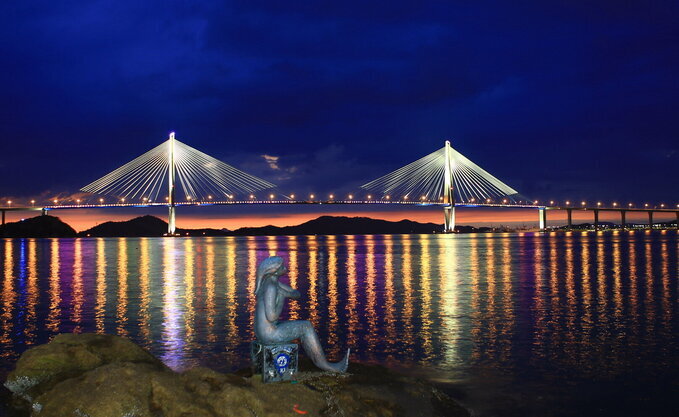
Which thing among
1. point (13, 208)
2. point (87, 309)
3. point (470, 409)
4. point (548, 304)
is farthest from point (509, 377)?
point (13, 208)

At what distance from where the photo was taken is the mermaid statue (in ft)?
21.2

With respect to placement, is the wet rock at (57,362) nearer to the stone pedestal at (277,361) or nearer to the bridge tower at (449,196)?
the stone pedestal at (277,361)

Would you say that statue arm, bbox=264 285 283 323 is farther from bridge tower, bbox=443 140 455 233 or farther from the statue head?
bridge tower, bbox=443 140 455 233

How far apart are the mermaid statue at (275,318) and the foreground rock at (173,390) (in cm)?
37

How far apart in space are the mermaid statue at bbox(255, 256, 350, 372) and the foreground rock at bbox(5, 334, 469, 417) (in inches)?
14.8

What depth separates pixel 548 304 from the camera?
16.0 metres

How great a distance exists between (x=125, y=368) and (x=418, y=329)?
7.50 meters

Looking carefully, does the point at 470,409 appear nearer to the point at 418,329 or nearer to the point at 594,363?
the point at 594,363

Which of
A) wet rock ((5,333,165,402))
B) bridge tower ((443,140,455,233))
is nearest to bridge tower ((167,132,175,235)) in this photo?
bridge tower ((443,140,455,233))

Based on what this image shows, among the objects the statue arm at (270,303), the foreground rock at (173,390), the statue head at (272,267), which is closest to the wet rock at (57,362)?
the foreground rock at (173,390)

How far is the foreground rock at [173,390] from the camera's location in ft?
16.8

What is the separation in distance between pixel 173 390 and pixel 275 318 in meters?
1.54

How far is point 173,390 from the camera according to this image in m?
5.27

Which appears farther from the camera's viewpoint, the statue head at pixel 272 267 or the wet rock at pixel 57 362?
the statue head at pixel 272 267
